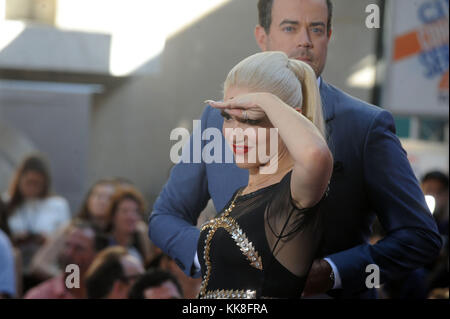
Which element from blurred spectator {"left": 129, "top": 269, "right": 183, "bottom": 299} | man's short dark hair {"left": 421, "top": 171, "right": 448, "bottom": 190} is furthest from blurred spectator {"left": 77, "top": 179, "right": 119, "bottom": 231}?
man's short dark hair {"left": 421, "top": 171, "right": 448, "bottom": 190}

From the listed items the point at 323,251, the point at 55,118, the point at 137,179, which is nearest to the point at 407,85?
the point at 137,179

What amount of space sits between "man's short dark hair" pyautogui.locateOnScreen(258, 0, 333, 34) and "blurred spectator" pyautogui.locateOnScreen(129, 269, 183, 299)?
1193 mm

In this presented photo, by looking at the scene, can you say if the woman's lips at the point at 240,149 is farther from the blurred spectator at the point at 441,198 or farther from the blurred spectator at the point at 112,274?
the blurred spectator at the point at 441,198

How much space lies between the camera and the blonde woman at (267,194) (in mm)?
1542

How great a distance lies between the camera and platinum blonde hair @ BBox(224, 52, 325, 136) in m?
1.58

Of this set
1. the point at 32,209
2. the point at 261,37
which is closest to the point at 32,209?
the point at 32,209

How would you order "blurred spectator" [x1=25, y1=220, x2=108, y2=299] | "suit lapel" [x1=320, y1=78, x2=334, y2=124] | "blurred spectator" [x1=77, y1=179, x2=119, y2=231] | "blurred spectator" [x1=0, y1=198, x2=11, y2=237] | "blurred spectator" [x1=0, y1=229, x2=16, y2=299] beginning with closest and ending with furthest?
"suit lapel" [x1=320, y1=78, x2=334, y2=124] < "blurred spectator" [x1=25, y1=220, x2=108, y2=299] < "blurred spectator" [x1=0, y1=229, x2=16, y2=299] < "blurred spectator" [x1=77, y1=179, x2=119, y2=231] < "blurred spectator" [x1=0, y1=198, x2=11, y2=237]

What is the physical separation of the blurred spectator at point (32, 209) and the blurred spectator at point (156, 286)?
1.54m

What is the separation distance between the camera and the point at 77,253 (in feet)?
10.2

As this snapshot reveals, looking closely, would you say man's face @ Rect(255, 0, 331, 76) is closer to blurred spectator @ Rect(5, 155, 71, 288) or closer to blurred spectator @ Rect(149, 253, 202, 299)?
blurred spectator @ Rect(149, 253, 202, 299)

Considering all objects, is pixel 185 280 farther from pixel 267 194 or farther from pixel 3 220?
pixel 3 220

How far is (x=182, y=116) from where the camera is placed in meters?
1.98

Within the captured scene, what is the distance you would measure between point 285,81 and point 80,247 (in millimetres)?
1797
